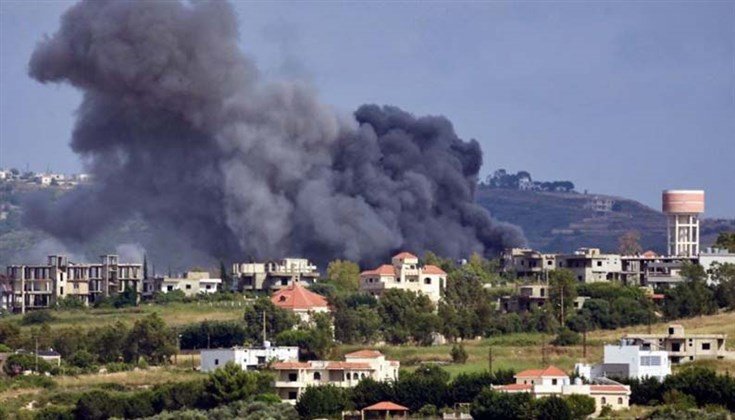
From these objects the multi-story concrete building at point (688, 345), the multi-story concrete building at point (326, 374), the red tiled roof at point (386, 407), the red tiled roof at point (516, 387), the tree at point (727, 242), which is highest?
the tree at point (727, 242)

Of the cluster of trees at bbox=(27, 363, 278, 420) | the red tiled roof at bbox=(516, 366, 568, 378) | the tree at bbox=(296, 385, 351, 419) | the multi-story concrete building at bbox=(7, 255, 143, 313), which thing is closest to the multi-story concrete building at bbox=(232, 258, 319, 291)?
the multi-story concrete building at bbox=(7, 255, 143, 313)

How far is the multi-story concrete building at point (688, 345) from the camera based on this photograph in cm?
6675

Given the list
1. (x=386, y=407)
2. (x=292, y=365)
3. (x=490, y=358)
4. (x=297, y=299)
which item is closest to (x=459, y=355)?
(x=490, y=358)

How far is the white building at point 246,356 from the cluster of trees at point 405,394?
19.9ft

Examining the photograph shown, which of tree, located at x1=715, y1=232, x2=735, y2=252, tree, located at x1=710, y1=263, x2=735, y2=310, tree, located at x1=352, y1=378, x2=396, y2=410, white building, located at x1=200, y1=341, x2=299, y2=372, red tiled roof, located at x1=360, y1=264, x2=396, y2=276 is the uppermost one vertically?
tree, located at x1=715, y1=232, x2=735, y2=252

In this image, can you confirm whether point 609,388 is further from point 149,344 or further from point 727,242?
point 727,242

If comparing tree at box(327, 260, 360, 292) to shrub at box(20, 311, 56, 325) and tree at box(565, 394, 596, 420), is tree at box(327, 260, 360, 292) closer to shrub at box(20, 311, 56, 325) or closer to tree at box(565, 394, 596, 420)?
shrub at box(20, 311, 56, 325)

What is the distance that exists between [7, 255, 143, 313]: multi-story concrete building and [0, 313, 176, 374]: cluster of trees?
16.4 m

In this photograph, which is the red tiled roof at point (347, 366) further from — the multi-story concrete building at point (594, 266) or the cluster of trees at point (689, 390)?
the multi-story concrete building at point (594, 266)

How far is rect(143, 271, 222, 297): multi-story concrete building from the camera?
89.2 meters

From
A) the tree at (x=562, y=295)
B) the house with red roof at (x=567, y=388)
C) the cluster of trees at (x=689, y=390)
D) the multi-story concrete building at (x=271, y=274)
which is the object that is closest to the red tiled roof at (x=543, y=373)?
the house with red roof at (x=567, y=388)

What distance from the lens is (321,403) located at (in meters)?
60.6

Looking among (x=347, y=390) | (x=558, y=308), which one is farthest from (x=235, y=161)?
(x=347, y=390)

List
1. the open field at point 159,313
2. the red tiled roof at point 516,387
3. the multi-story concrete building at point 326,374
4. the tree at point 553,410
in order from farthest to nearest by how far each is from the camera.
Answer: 1. the open field at point 159,313
2. the multi-story concrete building at point 326,374
3. the red tiled roof at point 516,387
4. the tree at point 553,410
